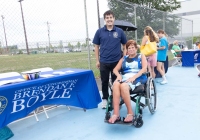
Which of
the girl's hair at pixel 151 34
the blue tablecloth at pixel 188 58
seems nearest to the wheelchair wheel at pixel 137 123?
the girl's hair at pixel 151 34

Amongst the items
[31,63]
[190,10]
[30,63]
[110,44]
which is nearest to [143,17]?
[110,44]

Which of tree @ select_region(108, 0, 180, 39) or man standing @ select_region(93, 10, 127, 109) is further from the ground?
tree @ select_region(108, 0, 180, 39)

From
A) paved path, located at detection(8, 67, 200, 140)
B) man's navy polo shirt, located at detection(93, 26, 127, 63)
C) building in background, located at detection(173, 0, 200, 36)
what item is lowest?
paved path, located at detection(8, 67, 200, 140)

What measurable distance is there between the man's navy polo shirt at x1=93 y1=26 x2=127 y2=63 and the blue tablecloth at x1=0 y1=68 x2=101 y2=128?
40cm

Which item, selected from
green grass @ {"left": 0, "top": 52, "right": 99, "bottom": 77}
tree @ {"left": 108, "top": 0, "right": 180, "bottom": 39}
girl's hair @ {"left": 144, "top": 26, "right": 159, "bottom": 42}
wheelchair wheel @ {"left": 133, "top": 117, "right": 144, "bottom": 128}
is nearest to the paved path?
wheelchair wheel @ {"left": 133, "top": 117, "right": 144, "bottom": 128}

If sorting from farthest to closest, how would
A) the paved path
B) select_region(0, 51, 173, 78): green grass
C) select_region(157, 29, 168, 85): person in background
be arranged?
select_region(0, 51, 173, 78): green grass < select_region(157, 29, 168, 85): person in background < the paved path

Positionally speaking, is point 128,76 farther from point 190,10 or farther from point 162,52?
point 190,10

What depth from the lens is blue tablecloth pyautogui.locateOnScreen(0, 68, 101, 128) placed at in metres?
2.37

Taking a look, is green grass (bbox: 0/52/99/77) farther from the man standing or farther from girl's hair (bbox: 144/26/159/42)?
the man standing

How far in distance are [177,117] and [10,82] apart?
90.9 inches

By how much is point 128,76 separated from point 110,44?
0.59m

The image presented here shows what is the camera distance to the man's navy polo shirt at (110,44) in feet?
9.97

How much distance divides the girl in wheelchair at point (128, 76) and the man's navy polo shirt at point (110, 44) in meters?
0.18

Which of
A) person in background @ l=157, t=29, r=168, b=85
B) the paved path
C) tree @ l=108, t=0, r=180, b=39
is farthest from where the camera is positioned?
tree @ l=108, t=0, r=180, b=39
